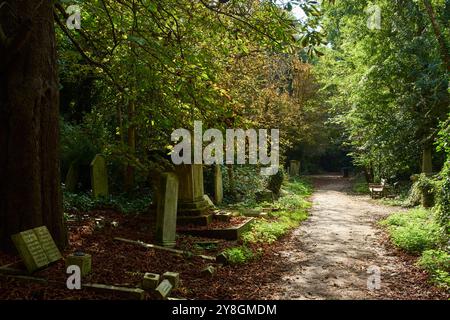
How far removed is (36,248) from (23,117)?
→ 181 centimetres

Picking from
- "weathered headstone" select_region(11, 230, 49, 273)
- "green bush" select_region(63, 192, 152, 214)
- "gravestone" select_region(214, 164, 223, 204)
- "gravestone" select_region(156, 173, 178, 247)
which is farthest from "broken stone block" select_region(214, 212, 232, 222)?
"weathered headstone" select_region(11, 230, 49, 273)

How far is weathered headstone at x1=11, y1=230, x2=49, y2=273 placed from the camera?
522cm

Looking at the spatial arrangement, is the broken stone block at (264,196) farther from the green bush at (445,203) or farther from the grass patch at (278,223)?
the green bush at (445,203)

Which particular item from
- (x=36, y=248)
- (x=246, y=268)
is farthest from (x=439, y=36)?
(x=36, y=248)

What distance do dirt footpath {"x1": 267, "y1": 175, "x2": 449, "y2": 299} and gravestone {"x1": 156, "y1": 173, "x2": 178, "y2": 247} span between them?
2389 millimetres

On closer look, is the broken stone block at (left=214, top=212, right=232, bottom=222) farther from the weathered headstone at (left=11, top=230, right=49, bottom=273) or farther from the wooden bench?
the wooden bench

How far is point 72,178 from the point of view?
12430 millimetres

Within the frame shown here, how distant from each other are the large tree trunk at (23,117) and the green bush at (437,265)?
5987 mm

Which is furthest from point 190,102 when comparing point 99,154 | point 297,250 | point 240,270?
point 99,154

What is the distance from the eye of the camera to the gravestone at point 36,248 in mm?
5230

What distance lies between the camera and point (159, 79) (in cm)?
741

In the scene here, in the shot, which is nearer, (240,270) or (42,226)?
(42,226)
